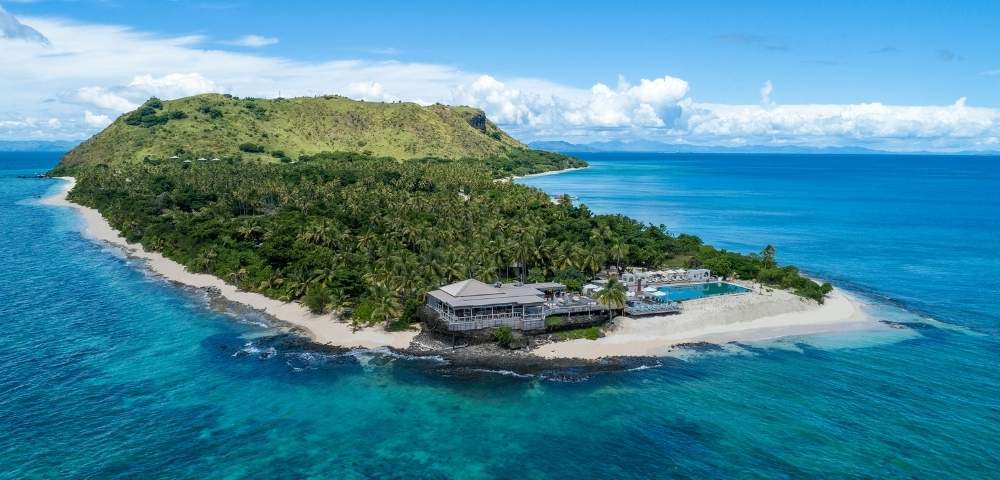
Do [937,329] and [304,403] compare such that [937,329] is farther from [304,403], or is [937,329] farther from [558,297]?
[304,403]

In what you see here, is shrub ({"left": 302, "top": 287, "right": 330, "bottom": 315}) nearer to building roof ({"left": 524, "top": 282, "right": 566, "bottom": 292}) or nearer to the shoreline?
the shoreline

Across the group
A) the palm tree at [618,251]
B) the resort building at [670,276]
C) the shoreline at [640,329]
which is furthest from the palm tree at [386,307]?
the palm tree at [618,251]

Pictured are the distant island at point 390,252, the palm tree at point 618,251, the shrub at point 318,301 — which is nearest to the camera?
the distant island at point 390,252

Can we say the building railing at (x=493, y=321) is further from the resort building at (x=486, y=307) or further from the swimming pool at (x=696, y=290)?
the swimming pool at (x=696, y=290)

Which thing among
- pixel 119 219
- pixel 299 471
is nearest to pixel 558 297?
pixel 299 471

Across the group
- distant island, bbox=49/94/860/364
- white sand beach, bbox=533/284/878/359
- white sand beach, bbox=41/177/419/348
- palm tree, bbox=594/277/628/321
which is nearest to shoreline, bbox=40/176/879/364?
white sand beach, bbox=533/284/878/359

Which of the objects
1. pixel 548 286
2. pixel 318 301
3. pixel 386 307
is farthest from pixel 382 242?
pixel 548 286

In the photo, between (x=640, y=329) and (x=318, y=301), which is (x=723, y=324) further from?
(x=318, y=301)
